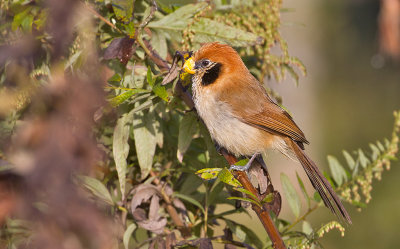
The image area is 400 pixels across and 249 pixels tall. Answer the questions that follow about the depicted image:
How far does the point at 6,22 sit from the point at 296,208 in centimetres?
178

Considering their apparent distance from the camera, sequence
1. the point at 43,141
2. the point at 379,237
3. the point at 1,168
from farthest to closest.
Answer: the point at 379,237 < the point at 1,168 < the point at 43,141

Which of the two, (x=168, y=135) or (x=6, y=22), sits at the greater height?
(x=6, y=22)

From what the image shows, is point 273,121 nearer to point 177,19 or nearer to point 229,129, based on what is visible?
point 229,129

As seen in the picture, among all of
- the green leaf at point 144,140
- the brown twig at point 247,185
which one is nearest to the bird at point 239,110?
the brown twig at point 247,185

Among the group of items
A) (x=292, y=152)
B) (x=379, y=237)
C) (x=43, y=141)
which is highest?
(x=43, y=141)

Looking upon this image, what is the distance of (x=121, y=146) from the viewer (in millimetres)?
2461

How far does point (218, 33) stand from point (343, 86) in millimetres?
10430

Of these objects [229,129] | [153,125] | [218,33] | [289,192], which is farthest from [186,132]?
[229,129]

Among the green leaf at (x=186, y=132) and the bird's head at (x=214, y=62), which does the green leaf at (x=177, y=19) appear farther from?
the green leaf at (x=186, y=132)

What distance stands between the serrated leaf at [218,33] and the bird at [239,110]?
1.00ft

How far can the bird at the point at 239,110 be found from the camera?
3201 mm

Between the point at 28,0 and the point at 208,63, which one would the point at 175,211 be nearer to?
the point at 208,63

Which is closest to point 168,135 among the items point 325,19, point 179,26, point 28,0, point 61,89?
point 179,26

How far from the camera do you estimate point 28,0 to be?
2594mm
